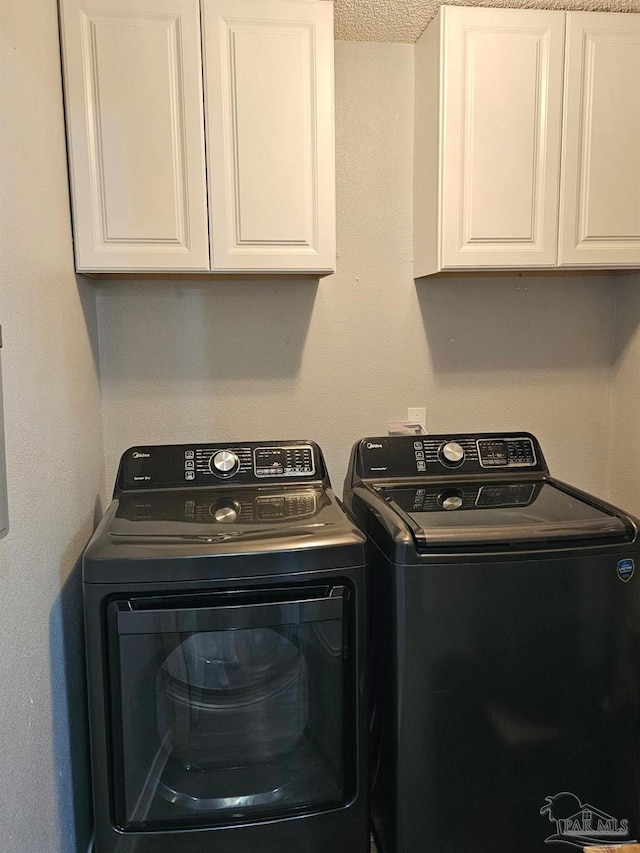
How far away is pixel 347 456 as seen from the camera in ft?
7.23

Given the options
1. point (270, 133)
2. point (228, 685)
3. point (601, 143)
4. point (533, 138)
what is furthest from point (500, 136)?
point (228, 685)

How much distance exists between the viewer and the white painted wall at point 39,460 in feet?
3.78

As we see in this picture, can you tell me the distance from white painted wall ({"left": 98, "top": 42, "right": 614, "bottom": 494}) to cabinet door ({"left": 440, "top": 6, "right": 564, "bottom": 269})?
1.00 feet

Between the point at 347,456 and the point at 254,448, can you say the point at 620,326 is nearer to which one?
the point at 347,456

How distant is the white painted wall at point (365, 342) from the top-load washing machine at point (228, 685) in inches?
26.4

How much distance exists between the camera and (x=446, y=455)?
6.54ft

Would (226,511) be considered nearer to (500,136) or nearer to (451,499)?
(451,499)

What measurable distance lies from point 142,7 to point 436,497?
1467 mm

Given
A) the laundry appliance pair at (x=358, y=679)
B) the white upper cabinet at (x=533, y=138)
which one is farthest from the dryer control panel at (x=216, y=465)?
the white upper cabinet at (x=533, y=138)

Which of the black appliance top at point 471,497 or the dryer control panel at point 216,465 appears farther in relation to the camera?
the dryer control panel at point 216,465

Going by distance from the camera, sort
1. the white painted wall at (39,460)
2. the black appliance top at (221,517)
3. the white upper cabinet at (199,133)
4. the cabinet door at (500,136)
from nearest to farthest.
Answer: the white painted wall at (39,460), the black appliance top at (221,517), the white upper cabinet at (199,133), the cabinet door at (500,136)

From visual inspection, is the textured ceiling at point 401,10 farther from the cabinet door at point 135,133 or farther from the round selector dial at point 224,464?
the round selector dial at point 224,464

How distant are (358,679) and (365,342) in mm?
1101

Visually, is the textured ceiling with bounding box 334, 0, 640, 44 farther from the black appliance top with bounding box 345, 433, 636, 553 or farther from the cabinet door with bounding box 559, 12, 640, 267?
the black appliance top with bounding box 345, 433, 636, 553
